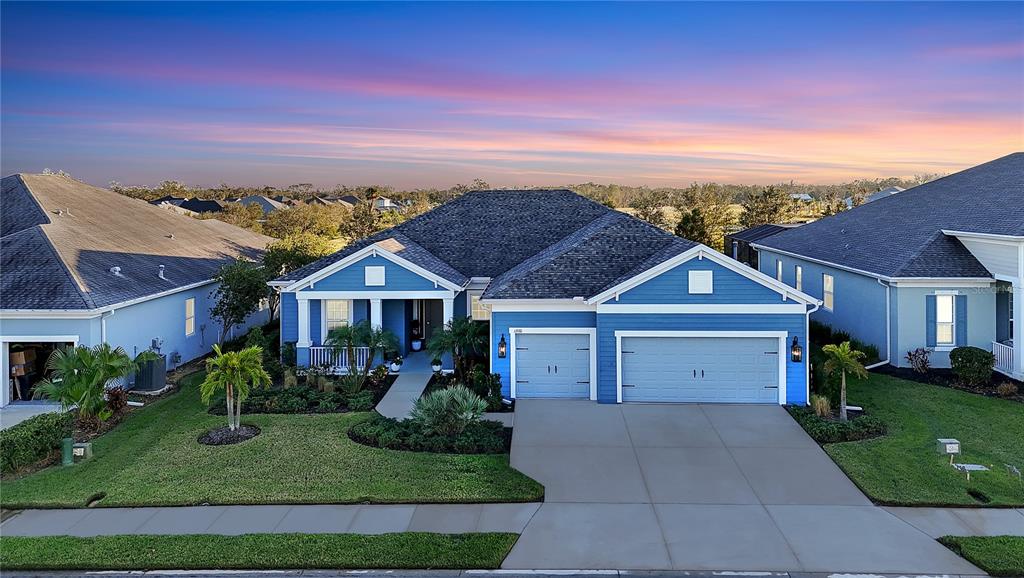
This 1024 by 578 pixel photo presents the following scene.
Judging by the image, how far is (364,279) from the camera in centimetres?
1862

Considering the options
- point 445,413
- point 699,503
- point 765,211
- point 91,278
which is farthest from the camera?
point 765,211

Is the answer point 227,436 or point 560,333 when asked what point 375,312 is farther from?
point 227,436

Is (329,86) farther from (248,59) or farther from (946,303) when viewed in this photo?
(946,303)

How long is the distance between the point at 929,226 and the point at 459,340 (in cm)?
1665

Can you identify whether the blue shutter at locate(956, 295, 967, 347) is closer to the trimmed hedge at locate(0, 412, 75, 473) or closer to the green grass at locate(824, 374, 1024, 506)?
the green grass at locate(824, 374, 1024, 506)

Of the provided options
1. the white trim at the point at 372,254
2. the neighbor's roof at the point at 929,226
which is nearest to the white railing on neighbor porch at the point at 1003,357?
the neighbor's roof at the point at 929,226

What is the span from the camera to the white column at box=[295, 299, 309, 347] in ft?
61.7

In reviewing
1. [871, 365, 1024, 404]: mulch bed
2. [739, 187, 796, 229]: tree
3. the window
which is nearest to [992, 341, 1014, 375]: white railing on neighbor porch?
[871, 365, 1024, 404]: mulch bed

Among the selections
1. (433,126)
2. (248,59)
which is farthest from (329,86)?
(433,126)

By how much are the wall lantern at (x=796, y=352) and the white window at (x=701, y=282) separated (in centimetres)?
232

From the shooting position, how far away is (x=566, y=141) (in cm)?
4716

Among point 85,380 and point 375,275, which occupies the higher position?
point 375,275

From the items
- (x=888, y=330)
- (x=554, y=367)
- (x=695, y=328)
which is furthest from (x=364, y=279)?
(x=888, y=330)

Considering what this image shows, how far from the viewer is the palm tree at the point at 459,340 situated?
55.9 feet
